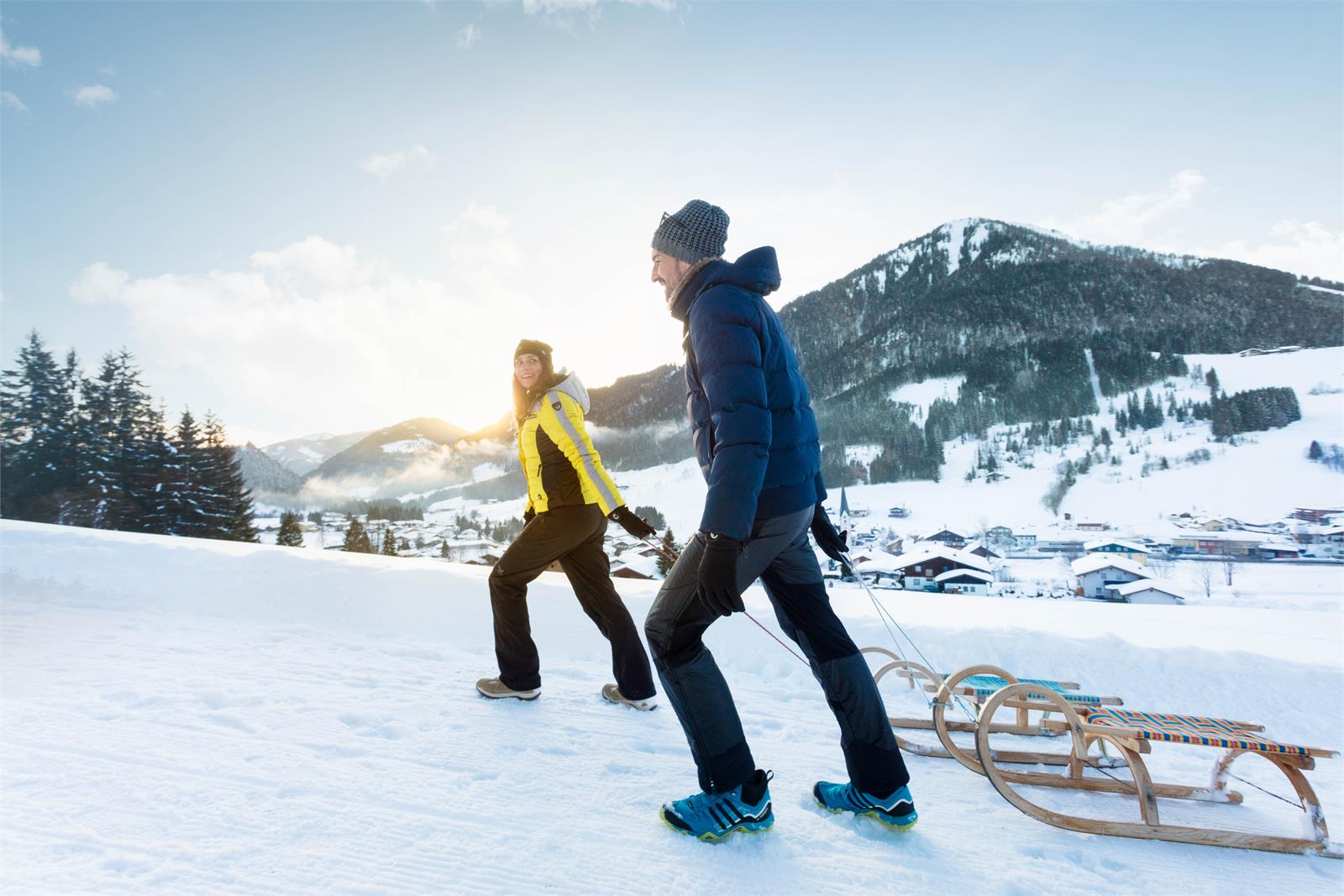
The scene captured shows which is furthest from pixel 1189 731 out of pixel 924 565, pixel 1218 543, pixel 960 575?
pixel 1218 543

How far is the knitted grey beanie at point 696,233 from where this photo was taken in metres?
2.27

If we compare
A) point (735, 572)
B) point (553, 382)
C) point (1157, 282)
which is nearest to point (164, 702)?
point (553, 382)

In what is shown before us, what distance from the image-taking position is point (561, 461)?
3.35 metres

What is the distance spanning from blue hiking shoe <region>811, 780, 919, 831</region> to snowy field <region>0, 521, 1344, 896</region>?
0.17 ft

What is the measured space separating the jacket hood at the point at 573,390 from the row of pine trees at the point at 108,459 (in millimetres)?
38995

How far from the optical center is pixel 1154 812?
222 centimetres

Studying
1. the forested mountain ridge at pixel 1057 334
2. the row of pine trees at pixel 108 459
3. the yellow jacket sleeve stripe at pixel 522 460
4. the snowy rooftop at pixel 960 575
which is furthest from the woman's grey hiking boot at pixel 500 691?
the forested mountain ridge at pixel 1057 334

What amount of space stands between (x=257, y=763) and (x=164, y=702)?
37.2 inches

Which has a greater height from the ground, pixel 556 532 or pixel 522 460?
pixel 522 460

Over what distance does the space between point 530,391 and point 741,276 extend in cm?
169

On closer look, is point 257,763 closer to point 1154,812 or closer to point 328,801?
point 328,801

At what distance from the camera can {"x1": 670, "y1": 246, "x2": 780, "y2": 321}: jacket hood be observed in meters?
2.11

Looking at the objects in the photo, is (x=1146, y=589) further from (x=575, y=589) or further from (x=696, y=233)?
(x=696, y=233)

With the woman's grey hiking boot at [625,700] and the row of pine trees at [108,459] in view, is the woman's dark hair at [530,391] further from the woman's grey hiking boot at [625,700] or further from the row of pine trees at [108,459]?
the row of pine trees at [108,459]
